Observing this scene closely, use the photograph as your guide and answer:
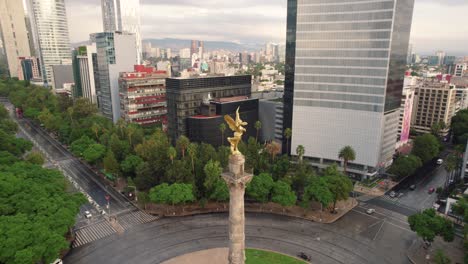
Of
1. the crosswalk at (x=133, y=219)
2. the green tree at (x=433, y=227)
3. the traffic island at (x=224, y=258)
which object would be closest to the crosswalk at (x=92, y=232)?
the crosswalk at (x=133, y=219)

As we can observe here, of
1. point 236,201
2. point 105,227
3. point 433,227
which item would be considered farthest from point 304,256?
point 105,227

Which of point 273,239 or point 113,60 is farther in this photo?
point 113,60

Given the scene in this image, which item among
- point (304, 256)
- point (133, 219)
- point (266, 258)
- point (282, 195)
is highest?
point (282, 195)

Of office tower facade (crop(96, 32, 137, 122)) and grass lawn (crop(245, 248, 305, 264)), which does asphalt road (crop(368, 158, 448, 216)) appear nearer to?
grass lawn (crop(245, 248, 305, 264))

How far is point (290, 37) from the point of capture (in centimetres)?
11881

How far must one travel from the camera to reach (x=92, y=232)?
78125 millimetres

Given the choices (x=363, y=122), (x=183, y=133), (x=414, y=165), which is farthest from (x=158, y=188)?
(x=414, y=165)

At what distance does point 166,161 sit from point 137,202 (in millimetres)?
15275

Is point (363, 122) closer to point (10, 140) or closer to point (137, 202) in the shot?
point (137, 202)

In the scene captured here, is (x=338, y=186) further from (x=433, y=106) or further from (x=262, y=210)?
(x=433, y=106)

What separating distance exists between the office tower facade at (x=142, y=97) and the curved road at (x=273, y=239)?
9047 centimetres

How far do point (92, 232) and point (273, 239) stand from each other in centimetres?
4641

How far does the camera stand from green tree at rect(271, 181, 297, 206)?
3241 inches

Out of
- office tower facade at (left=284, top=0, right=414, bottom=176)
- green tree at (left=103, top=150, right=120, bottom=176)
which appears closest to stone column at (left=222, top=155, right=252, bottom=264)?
green tree at (left=103, top=150, right=120, bottom=176)
